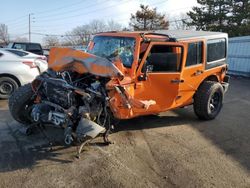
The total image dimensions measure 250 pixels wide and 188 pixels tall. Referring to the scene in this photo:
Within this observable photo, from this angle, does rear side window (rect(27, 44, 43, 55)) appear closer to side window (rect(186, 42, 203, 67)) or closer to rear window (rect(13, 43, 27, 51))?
rear window (rect(13, 43, 27, 51))

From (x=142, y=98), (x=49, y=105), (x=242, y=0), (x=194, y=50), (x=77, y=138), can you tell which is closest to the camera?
(x=77, y=138)

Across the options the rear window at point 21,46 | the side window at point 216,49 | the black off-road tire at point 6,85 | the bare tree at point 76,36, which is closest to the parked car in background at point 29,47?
the rear window at point 21,46

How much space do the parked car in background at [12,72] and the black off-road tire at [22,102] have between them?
3.10m

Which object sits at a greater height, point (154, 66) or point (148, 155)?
point (154, 66)

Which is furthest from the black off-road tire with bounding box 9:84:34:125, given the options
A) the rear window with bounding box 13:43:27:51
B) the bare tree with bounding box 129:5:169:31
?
the bare tree with bounding box 129:5:169:31

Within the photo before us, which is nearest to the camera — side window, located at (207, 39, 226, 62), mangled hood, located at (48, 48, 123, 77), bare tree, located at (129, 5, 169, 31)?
mangled hood, located at (48, 48, 123, 77)

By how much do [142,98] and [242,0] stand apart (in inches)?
1136

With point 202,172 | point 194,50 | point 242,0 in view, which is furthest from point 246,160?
point 242,0

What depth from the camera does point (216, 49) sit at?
723 cm

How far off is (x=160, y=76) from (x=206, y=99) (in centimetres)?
154

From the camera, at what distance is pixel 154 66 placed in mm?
5770

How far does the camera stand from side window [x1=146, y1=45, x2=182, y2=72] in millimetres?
5723

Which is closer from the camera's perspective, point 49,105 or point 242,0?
point 49,105

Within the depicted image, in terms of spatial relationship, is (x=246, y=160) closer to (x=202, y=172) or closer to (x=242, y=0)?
(x=202, y=172)
